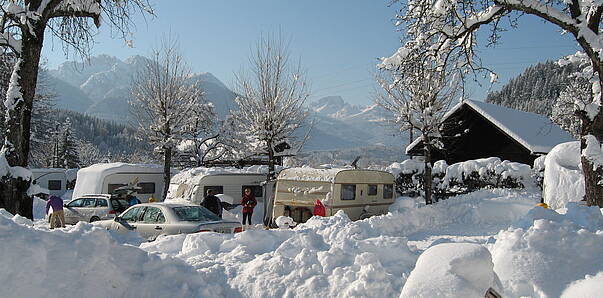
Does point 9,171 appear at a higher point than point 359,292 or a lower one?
higher

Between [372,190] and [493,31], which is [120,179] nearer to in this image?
[372,190]

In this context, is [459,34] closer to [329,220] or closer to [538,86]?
[329,220]

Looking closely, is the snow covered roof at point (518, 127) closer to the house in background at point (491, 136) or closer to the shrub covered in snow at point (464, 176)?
the house in background at point (491, 136)

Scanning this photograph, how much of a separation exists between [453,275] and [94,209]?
17.3 meters

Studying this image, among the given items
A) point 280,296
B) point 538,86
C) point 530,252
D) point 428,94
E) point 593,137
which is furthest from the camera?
point 538,86

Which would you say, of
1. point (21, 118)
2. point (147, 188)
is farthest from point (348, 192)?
point (147, 188)

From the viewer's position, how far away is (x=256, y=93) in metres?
26.8

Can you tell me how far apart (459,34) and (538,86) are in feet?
292

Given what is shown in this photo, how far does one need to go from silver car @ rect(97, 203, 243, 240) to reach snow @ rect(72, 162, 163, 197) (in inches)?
490

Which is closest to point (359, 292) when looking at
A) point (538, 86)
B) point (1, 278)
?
point (1, 278)

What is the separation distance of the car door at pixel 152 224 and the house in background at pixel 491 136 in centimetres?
1496

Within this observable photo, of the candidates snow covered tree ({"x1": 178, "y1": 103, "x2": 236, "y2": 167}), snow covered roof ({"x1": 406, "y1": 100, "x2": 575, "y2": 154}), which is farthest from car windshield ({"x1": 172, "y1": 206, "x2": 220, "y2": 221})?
snow covered tree ({"x1": 178, "y1": 103, "x2": 236, "y2": 167})

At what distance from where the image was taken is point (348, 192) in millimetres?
15219

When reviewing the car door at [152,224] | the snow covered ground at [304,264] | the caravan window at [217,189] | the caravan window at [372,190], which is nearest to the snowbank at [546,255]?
the snow covered ground at [304,264]
